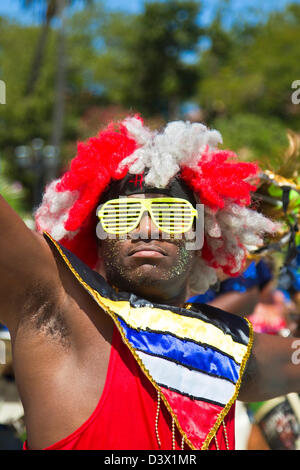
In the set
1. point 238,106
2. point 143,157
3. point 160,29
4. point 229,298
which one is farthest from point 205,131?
point 160,29

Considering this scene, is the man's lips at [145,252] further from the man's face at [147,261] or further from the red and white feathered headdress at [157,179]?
the red and white feathered headdress at [157,179]

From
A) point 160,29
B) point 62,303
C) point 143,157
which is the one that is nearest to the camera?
point 62,303

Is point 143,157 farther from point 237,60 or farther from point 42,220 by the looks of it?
point 237,60

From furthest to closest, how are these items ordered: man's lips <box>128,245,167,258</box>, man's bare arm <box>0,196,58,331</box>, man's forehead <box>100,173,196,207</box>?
man's forehead <box>100,173,196,207</box>
man's lips <box>128,245,167,258</box>
man's bare arm <box>0,196,58,331</box>

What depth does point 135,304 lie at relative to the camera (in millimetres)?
2035

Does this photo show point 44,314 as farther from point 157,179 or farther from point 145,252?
point 157,179

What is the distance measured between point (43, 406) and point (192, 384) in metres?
0.49

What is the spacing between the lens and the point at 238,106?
87.9 feet

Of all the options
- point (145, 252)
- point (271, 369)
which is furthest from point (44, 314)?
point (271, 369)

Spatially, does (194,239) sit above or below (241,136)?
above

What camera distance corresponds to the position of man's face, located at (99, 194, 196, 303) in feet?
6.89

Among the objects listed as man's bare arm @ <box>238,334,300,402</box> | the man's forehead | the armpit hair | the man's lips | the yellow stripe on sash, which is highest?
the man's forehead

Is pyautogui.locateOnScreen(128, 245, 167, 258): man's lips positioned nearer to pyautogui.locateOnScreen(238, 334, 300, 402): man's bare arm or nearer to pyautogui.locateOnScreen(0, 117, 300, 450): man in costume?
pyautogui.locateOnScreen(0, 117, 300, 450): man in costume

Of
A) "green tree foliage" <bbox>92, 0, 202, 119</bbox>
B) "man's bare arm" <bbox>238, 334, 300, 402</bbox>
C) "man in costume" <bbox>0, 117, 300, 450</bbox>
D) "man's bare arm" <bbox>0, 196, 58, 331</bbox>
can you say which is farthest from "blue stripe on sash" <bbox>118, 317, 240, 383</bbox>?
"green tree foliage" <bbox>92, 0, 202, 119</bbox>
